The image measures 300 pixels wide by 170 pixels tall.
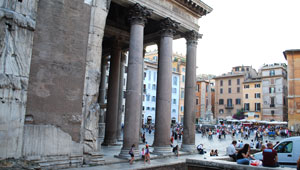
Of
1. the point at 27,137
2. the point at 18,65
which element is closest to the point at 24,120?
the point at 27,137

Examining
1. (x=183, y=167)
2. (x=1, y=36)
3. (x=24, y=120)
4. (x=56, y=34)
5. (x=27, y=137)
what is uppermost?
(x=56, y=34)

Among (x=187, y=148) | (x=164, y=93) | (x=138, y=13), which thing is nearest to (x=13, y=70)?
(x=138, y=13)

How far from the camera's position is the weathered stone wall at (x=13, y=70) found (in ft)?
22.1

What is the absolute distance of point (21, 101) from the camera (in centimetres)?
715

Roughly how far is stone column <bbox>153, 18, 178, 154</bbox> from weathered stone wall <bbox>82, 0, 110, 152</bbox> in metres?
3.61

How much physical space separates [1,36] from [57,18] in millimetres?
2013

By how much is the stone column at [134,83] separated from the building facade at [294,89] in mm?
26405

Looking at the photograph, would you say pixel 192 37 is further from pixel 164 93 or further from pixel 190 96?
pixel 164 93

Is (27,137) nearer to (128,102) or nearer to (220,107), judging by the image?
(128,102)

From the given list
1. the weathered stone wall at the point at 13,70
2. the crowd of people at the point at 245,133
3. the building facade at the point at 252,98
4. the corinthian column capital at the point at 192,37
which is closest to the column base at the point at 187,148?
the corinthian column capital at the point at 192,37

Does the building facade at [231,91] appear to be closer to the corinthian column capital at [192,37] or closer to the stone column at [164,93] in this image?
the corinthian column capital at [192,37]

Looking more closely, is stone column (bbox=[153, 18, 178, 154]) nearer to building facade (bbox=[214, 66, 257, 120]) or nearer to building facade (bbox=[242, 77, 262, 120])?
building facade (bbox=[242, 77, 262, 120])

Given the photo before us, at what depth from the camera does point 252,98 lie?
49875 mm

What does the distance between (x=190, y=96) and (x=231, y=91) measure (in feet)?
142
